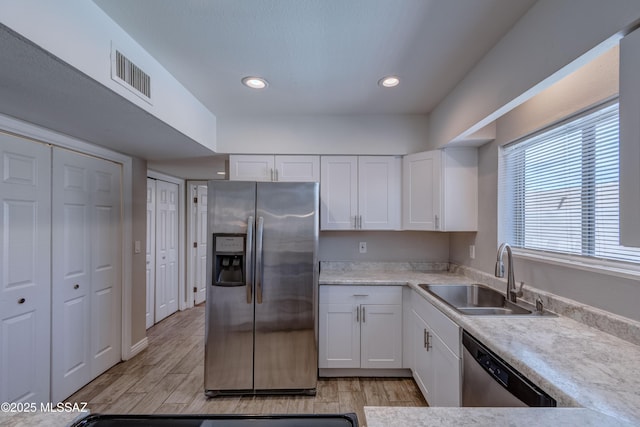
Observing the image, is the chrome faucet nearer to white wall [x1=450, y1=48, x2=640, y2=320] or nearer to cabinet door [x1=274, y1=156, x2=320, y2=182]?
white wall [x1=450, y1=48, x2=640, y2=320]

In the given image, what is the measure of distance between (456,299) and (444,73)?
1.72m

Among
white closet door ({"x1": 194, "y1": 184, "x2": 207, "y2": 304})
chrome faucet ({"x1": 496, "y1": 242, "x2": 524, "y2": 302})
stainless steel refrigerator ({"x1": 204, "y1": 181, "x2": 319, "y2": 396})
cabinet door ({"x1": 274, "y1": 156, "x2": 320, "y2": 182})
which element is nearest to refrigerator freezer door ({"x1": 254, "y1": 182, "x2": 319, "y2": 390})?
stainless steel refrigerator ({"x1": 204, "y1": 181, "x2": 319, "y2": 396})

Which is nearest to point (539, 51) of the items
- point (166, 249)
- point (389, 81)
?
point (389, 81)

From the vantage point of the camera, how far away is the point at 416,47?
1.67m

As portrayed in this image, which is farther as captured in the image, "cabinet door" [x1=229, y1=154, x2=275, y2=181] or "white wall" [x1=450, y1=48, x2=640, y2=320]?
"cabinet door" [x1=229, y1=154, x2=275, y2=181]

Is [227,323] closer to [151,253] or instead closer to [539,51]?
[151,253]

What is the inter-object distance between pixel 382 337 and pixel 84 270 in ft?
8.44

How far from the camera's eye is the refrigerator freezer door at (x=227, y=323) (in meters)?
2.21

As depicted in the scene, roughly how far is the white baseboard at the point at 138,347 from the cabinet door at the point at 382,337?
7.49 ft

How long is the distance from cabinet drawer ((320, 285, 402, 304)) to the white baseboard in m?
2.04

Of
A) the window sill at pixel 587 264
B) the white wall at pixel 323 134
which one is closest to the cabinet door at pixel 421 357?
the window sill at pixel 587 264

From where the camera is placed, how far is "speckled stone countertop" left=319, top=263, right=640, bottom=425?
82 cm

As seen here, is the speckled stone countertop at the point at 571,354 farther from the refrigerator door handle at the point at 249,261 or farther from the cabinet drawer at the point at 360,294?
the refrigerator door handle at the point at 249,261

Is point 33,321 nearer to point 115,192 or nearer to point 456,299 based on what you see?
point 115,192
